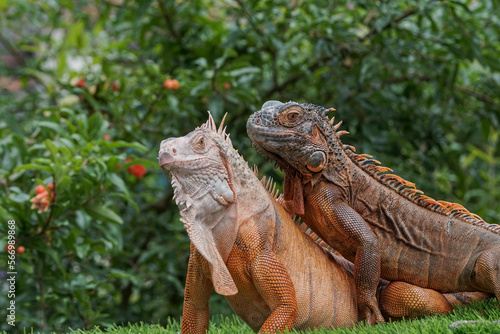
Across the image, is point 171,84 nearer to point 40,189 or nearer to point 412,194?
point 40,189

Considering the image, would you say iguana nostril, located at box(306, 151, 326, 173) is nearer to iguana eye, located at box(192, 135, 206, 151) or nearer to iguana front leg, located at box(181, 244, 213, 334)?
iguana eye, located at box(192, 135, 206, 151)

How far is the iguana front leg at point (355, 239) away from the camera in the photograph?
294 cm

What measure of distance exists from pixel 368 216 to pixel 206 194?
98cm

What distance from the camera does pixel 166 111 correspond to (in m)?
5.96

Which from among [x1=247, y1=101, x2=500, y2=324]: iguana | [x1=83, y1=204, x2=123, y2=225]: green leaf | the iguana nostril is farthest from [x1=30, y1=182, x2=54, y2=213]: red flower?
the iguana nostril

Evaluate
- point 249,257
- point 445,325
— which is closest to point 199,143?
point 249,257

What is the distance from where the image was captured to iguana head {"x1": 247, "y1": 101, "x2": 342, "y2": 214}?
2.95 meters

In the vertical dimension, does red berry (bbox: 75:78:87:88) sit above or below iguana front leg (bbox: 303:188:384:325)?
above

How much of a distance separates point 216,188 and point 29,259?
8.90 ft

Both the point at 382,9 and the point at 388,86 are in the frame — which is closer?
the point at 382,9

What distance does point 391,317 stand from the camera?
3.08m

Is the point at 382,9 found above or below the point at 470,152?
above

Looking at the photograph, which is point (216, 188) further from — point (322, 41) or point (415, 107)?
point (415, 107)

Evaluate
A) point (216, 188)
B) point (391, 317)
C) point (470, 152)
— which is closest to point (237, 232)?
point (216, 188)
